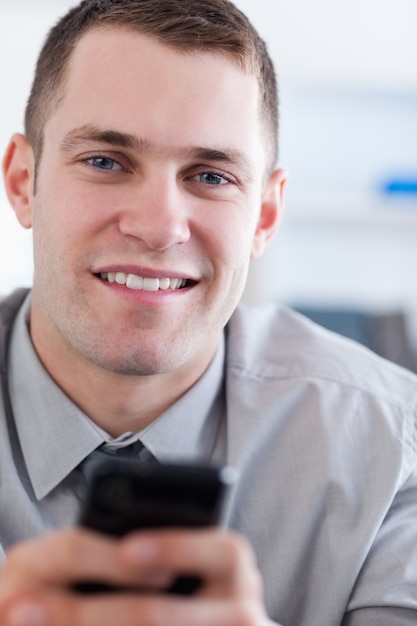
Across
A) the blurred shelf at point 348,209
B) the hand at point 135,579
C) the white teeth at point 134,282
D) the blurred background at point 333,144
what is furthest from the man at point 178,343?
the blurred shelf at point 348,209

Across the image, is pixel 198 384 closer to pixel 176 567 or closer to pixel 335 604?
pixel 335 604

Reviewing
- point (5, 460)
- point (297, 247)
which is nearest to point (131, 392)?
point (5, 460)

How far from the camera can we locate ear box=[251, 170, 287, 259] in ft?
4.62

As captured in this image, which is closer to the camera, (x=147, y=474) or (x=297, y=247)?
(x=147, y=474)

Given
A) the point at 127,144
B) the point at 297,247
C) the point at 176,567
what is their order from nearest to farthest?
the point at 176,567, the point at 127,144, the point at 297,247

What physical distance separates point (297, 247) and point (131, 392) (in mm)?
1737

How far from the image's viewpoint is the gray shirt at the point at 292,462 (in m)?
1.15

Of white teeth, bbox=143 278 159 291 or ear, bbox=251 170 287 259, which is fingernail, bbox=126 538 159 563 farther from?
ear, bbox=251 170 287 259

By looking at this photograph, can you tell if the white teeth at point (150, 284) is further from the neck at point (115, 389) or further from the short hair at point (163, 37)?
the short hair at point (163, 37)

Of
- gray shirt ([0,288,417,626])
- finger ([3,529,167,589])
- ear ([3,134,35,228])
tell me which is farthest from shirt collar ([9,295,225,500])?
finger ([3,529,167,589])

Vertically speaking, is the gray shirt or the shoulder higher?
the shoulder

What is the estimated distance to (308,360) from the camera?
54.0 inches

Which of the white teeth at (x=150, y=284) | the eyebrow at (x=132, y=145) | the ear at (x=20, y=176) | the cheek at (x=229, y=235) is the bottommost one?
the white teeth at (x=150, y=284)

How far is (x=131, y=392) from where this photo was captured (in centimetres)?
126
